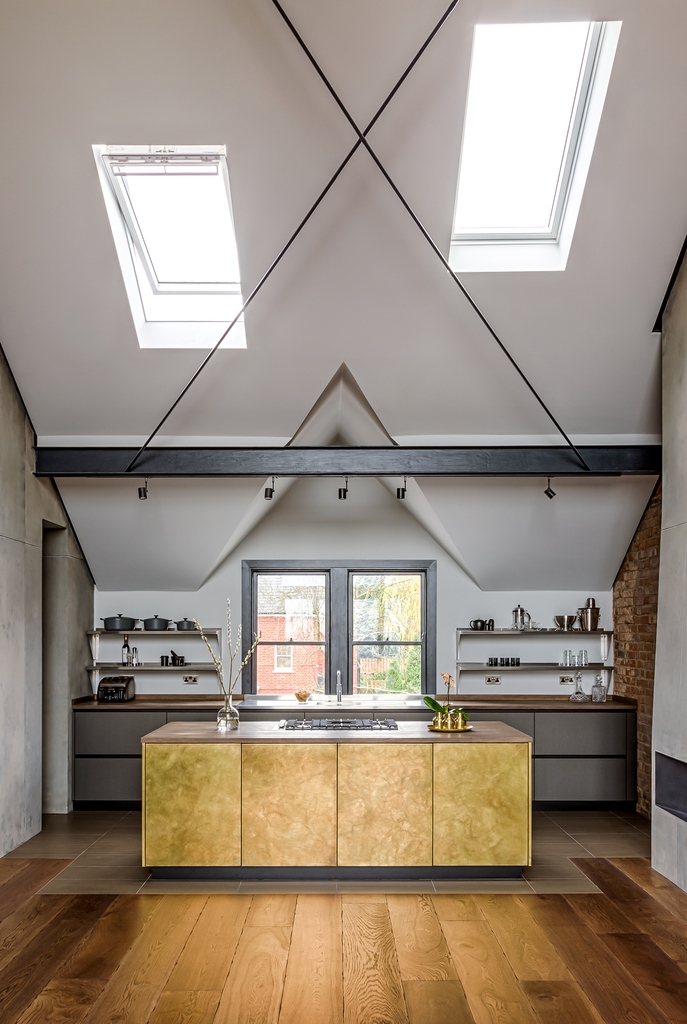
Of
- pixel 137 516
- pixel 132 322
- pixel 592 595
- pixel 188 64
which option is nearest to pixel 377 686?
pixel 592 595

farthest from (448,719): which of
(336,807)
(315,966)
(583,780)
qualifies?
(583,780)

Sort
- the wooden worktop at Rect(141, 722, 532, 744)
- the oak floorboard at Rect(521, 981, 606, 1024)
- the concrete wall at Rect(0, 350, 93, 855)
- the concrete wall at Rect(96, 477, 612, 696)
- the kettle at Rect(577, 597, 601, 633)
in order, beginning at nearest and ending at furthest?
the oak floorboard at Rect(521, 981, 606, 1024) → the wooden worktop at Rect(141, 722, 532, 744) → the concrete wall at Rect(0, 350, 93, 855) → the kettle at Rect(577, 597, 601, 633) → the concrete wall at Rect(96, 477, 612, 696)

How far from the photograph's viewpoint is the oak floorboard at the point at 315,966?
334cm

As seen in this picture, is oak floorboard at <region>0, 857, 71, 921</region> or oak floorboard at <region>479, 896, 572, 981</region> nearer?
oak floorboard at <region>479, 896, 572, 981</region>

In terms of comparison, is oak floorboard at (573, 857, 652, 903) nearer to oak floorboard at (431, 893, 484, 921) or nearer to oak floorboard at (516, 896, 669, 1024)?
oak floorboard at (516, 896, 669, 1024)

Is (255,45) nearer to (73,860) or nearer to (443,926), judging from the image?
(443,926)

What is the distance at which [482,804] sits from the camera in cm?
498

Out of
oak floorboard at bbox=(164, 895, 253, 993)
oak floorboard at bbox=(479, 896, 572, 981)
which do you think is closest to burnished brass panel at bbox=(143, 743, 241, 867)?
oak floorboard at bbox=(164, 895, 253, 993)

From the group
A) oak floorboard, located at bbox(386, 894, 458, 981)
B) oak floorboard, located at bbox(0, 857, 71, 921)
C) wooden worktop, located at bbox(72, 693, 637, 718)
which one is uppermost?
wooden worktop, located at bbox(72, 693, 637, 718)

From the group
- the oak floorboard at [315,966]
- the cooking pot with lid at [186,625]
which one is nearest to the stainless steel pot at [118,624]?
the cooking pot with lid at [186,625]

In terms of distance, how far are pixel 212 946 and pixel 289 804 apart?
111cm

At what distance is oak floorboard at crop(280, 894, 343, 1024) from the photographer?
3.34 meters

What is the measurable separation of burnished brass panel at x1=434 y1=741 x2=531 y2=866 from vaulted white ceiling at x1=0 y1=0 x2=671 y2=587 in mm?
2098

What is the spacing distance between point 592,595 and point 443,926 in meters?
3.85
